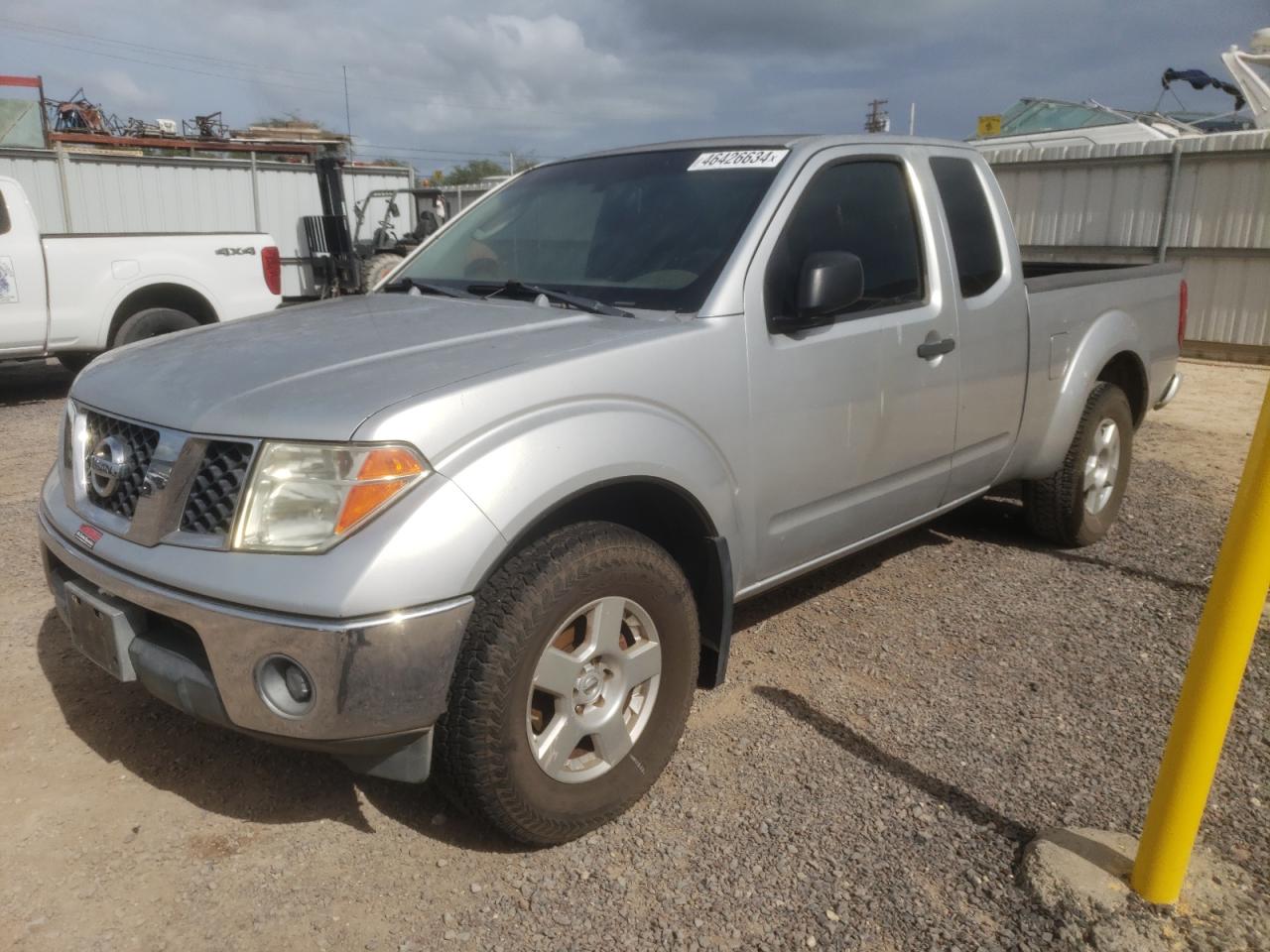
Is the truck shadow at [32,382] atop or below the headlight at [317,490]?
below

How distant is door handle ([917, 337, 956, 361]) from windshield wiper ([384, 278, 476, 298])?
5.24 feet

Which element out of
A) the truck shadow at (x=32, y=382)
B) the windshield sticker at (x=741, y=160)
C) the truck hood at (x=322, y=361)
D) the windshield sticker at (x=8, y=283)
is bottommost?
the truck shadow at (x=32, y=382)

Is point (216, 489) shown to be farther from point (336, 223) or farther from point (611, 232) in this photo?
point (336, 223)

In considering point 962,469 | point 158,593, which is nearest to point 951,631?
point 962,469

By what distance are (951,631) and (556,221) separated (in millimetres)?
2238

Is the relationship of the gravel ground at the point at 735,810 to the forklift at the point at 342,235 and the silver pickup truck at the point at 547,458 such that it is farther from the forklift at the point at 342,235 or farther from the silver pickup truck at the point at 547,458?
the forklift at the point at 342,235

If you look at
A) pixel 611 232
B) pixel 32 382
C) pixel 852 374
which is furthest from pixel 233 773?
pixel 32 382

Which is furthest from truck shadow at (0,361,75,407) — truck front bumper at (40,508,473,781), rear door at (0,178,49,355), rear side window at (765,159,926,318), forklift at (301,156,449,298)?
rear side window at (765,159,926,318)

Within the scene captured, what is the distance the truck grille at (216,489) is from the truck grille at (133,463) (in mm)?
198

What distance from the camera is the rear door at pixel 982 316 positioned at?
155 inches

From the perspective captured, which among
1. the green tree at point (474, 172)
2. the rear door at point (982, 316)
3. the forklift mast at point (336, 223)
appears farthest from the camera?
the green tree at point (474, 172)

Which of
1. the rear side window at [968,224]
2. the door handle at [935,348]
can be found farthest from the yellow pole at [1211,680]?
the rear side window at [968,224]

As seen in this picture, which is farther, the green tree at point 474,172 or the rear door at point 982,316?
the green tree at point 474,172

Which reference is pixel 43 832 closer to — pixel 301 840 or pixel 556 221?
pixel 301 840
